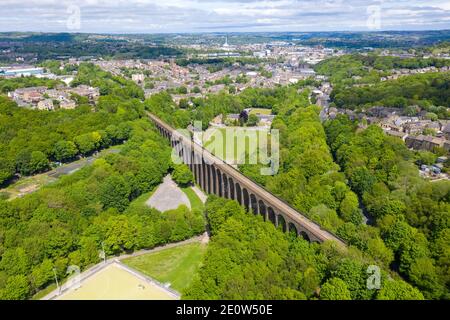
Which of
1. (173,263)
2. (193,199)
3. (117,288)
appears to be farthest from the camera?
(193,199)

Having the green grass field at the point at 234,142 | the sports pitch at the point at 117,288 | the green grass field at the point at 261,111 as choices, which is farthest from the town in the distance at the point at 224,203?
the green grass field at the point at 261,111

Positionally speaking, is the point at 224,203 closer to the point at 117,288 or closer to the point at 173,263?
the point at 173,263

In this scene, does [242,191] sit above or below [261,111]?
below

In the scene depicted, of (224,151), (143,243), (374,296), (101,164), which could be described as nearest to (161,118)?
(224,151)

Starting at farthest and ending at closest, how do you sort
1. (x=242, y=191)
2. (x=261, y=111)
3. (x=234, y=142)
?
(x=261, y=111)
(x=234, y=142)
(x=242, y=191)

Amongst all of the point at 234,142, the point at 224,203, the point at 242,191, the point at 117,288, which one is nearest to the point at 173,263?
the point at 224,203

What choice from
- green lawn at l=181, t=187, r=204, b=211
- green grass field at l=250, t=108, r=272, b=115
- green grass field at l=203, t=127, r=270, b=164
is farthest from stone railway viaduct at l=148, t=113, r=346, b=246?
green grass field at l=250, t=108, r=272, b=115
